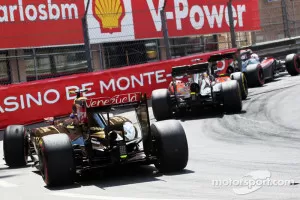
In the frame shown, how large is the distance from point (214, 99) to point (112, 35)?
6.15 m

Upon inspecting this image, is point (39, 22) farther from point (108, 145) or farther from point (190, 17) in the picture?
point (108, 145)

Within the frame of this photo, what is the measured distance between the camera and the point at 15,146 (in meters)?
11.1

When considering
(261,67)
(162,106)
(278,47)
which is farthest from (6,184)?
(278,47)

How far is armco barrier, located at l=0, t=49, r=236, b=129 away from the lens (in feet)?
52.0

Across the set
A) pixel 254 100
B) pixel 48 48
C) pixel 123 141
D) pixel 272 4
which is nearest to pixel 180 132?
pixel 123 141

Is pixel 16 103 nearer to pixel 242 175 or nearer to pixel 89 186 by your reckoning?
pixel 89 186

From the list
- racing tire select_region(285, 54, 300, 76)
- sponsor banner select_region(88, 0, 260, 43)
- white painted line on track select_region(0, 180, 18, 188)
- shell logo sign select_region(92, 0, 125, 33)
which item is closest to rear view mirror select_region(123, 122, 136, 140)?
white painted line on track select_region(0, 180, 18, 188)

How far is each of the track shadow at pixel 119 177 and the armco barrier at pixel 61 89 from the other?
6697mm

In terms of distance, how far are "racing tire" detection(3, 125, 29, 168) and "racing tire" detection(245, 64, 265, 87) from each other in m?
11.0

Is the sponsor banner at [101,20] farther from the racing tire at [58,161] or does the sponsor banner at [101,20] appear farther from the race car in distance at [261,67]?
the racing tire at [58,161]

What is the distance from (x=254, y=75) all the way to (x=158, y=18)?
13.5 ft

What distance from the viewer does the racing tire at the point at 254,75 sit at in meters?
20.7

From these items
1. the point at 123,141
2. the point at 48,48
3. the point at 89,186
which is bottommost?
the point at 89,186

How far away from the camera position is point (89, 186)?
8.50 meters
